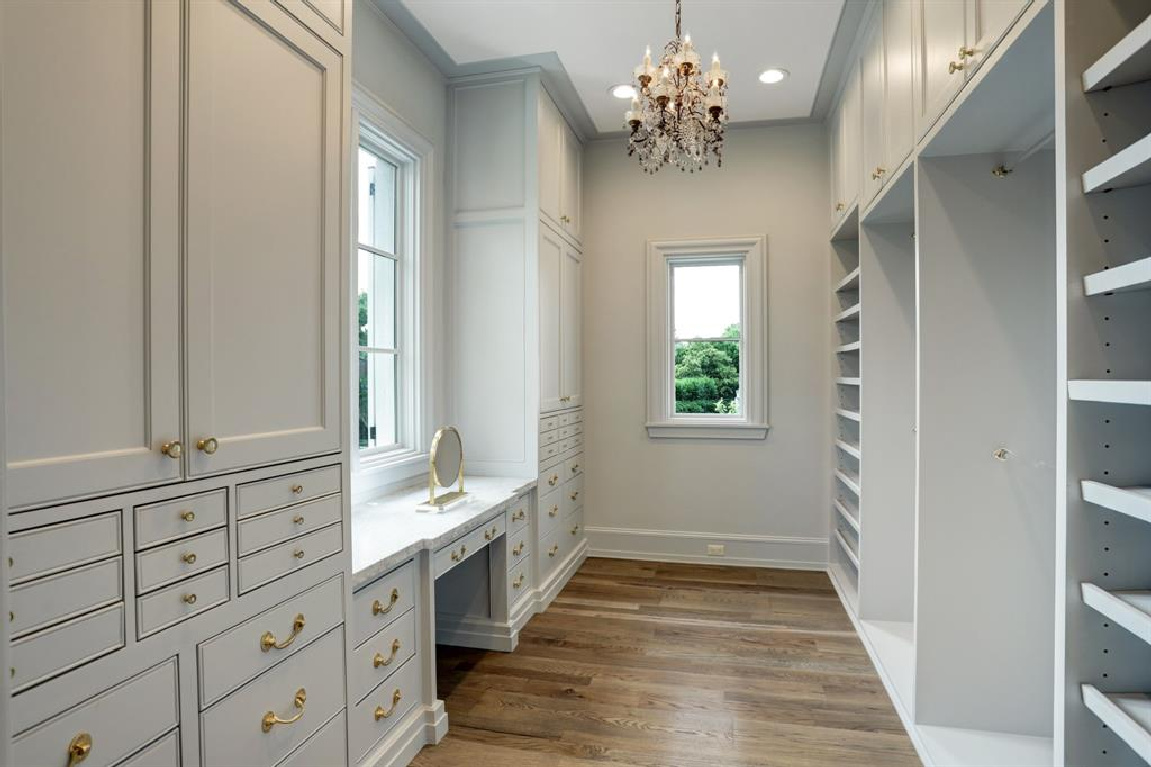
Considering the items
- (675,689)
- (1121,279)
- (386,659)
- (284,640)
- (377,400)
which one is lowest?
(675,689)

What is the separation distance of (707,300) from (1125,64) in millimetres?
3439

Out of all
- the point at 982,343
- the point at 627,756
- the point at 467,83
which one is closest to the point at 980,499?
the point at 982,343

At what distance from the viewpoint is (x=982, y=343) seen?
7.22ft

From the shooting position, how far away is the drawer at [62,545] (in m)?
0.98

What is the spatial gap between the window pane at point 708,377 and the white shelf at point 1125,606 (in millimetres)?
3330

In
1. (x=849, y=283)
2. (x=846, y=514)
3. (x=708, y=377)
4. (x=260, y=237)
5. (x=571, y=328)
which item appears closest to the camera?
(x=260, y=237)

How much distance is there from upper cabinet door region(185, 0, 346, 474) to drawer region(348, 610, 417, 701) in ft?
2.23

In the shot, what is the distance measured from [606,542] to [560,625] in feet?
4.16

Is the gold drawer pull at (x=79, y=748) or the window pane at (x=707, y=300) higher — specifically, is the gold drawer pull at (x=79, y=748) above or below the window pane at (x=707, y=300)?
below

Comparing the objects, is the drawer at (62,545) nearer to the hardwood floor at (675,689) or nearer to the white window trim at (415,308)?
the hardwood floor at (675,689)

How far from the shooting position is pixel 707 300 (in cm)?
454

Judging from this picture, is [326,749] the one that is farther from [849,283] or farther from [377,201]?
[849,283]

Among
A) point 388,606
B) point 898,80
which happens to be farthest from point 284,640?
point 898,80

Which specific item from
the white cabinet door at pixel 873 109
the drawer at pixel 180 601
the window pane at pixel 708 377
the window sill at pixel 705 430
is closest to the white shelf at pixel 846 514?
the window sill at pixel 705 430
